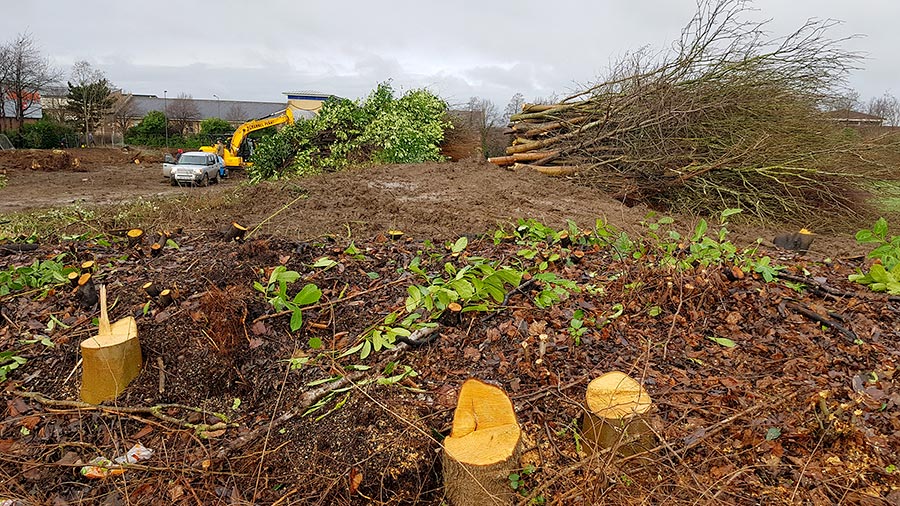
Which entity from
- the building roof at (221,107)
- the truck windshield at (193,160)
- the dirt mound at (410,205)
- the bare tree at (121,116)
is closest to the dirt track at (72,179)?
the truck windshield at (193,160)

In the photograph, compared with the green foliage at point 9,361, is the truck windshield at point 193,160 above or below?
above

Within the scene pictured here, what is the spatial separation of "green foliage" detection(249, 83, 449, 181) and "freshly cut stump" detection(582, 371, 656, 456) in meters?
9.73

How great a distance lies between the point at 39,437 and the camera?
2.34 metres

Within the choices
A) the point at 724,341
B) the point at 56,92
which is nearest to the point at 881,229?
the point at 724,341

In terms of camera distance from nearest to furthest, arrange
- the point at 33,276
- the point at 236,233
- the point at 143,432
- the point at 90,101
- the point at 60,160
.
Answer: the point at 143,432
the point at 33,276
the point at 236,233
the point at 60,160
the point at 90,101

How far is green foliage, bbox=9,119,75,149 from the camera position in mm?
24328

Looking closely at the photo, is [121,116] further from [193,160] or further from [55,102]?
[193,160]

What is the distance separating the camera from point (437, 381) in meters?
2.46

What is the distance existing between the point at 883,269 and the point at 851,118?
7068 mm

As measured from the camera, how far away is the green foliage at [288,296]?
Result: 8.89 ft

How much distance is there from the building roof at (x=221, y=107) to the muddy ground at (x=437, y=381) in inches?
1723

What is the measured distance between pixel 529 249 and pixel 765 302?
5.14 feet

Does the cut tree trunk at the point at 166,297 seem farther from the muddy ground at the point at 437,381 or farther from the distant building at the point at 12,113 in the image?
the distant building at the point at 12,113

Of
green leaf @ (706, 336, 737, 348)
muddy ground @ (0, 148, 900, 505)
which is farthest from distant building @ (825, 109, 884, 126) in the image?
green leaf @ (706, 336, 737, 348)
